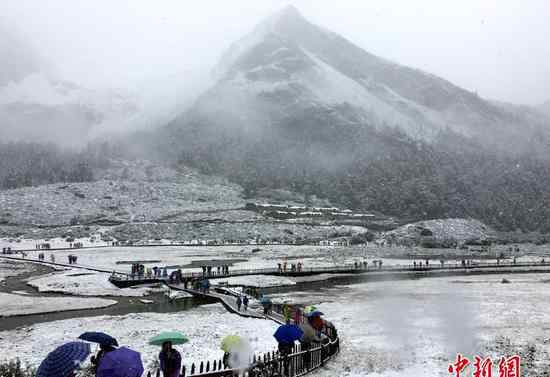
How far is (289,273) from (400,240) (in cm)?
5837

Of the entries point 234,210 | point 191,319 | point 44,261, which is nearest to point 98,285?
point 191,319

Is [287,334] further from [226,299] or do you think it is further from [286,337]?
[226,299]

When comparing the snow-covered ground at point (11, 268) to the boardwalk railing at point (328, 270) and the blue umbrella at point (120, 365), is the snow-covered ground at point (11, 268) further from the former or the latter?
the blue umbrella at point (120, 365)

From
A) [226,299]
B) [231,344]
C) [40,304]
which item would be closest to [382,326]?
[226,299]

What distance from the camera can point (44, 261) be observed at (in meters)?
63.4

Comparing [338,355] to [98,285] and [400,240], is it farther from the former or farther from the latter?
[400,240]

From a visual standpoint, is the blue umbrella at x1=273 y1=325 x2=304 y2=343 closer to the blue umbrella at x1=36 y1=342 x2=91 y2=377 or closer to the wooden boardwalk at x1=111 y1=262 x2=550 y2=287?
the blue umbrella at x1=36 y1=342 x2=91 y2=377

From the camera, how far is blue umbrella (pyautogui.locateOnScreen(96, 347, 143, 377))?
10.6 metres

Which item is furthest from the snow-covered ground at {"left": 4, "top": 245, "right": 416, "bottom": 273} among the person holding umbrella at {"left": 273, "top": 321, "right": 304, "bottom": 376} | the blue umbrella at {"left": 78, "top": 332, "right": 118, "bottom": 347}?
the blue umbrella at {"left": 78, "top": 332, "right": 118, "bottom": 347}

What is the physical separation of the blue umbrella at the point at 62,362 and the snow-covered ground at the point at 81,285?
31.0m

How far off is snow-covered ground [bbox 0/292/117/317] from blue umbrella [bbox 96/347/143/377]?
23.8m

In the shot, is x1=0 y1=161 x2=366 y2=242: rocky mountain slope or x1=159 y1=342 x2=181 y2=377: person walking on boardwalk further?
x1=0 y1=161 x2=366 y2=242: rocky mountain slope

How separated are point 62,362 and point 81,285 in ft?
119

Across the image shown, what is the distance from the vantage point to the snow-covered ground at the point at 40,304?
31703 mm
